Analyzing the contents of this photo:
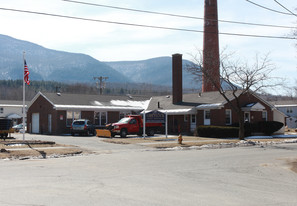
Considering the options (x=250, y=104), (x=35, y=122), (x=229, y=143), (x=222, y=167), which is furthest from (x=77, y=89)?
(x=222, y=167)

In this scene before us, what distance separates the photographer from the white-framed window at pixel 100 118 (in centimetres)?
4422

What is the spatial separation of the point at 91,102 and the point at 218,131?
668 inches

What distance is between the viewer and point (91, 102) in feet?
150

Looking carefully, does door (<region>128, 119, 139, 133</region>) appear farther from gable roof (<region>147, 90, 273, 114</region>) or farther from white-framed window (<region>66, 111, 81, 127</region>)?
white-framed window (<region>66, 111, 81, 127</region>)

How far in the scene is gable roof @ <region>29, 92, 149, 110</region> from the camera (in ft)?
140

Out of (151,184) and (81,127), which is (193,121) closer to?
(81,127)

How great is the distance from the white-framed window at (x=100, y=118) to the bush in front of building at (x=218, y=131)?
13087 mm

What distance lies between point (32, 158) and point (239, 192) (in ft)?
38.9

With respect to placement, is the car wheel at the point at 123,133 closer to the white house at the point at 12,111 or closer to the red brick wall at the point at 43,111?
the red brick wall at the point at 43,111

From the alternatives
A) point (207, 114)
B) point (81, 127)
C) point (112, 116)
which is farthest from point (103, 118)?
point (207, 114)

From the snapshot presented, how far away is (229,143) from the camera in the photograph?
2864 cm

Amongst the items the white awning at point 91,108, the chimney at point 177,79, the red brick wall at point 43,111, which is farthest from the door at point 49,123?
the chimney at point 177,79

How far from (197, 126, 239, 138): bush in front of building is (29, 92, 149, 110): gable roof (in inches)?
517

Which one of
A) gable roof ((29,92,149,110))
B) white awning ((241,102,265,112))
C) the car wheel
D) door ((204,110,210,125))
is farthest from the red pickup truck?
white awning ((241,102,265,112))
